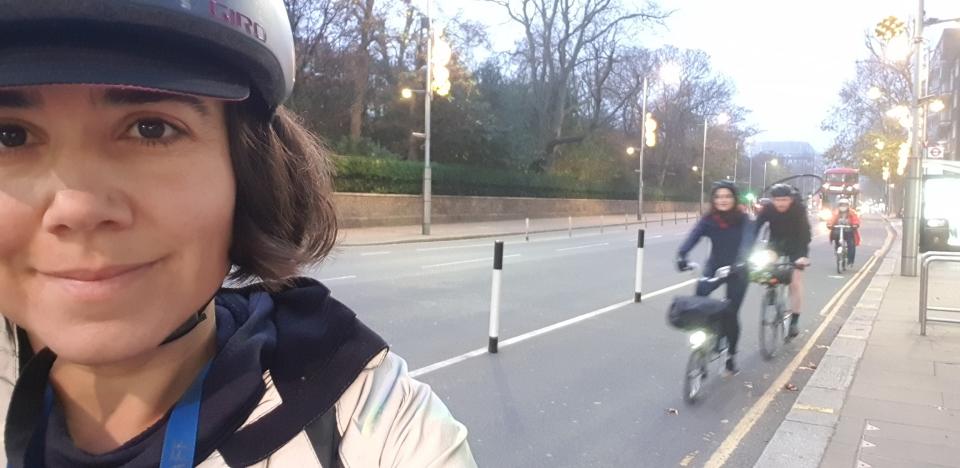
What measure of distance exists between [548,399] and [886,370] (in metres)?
3.23

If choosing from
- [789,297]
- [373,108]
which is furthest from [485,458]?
[373,108]

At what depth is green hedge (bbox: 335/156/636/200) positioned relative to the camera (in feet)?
90.7

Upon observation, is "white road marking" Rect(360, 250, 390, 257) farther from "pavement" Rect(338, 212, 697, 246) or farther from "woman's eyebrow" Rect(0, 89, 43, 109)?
"woman's eyebrow" Rect(0, 89, 43, 109)

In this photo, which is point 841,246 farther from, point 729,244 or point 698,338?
point 698,338

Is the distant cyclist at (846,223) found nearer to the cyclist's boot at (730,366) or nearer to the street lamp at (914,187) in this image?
the street lamp at (914,187)

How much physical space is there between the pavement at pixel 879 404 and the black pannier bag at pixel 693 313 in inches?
35.9

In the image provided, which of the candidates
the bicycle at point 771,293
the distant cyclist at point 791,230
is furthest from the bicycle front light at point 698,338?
the distant cyclist at point 791,230

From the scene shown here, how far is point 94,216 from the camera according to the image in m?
0.94

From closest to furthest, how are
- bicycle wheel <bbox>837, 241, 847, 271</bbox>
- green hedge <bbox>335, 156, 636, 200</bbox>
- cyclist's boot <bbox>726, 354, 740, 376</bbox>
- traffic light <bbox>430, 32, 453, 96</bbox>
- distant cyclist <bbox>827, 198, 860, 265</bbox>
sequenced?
1. cyclist's boot <bbox>726, 354, 740, 376</bbox>
2. distant cyclist <bbox>827, 198, 860, 265</bbox>
3. bicycle wheel <bbox>837, 241, 847, 271</bbox>
4. traffic light <bbox>430, 32, 453, 96</bbox>
5. green hedge <bbox>335, 156, 636, 200</bbox>

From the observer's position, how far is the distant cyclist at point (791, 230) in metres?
8.28

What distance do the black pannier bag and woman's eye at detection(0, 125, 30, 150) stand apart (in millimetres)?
5478

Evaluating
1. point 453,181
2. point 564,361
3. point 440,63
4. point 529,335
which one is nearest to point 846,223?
point 529,335

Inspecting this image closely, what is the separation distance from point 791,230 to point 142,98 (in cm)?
833

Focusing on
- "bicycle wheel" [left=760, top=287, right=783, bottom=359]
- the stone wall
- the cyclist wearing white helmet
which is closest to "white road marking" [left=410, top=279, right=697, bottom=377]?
"bicycle wheel" [left=760, top=287, right=783, bottom=359]
